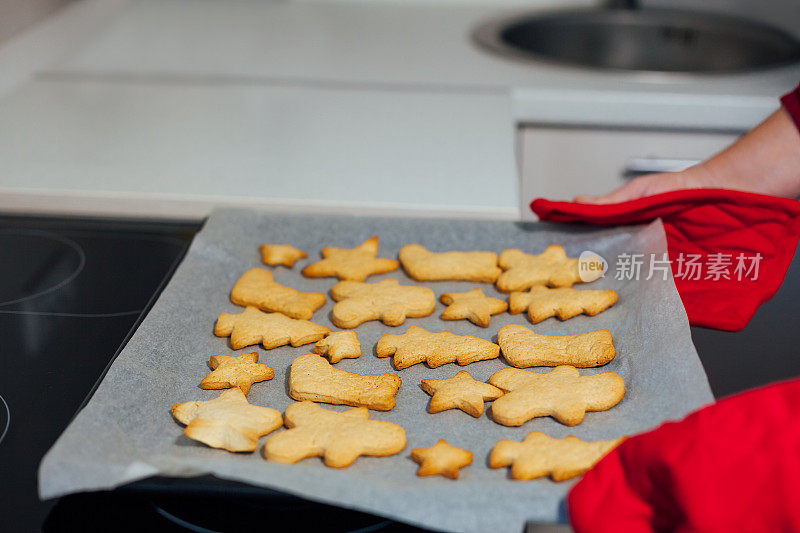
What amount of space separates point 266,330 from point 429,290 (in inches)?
7.9

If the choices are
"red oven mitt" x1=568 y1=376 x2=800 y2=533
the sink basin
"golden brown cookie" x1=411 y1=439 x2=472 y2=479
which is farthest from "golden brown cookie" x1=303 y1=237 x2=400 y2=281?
the sink basin

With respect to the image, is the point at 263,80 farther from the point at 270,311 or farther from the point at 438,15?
the point at 270,311

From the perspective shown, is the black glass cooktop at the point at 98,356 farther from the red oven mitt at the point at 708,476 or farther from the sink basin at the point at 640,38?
the sink basin at the point at 640,38

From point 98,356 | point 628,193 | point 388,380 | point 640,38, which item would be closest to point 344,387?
point 388,380

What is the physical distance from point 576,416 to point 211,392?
346mm

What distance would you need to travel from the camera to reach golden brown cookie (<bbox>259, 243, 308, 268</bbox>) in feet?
3.22

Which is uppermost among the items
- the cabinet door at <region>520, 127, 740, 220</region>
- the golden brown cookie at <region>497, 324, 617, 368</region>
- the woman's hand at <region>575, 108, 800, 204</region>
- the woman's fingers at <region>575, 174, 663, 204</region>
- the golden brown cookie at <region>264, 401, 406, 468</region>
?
the woman's hand at <region>575, 108, 800, 204</region>

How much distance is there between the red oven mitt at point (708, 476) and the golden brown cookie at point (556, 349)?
0.22 meters

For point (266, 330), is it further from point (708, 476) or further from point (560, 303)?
point (708, 476)

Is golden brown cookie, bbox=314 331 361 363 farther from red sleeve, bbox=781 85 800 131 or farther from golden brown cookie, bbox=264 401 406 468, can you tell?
red sleeve, bbox=781 85 800 131

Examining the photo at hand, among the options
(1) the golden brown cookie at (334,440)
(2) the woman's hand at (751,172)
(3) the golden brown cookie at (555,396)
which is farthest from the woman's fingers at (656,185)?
(1) the golden brown cookie at (334,440)

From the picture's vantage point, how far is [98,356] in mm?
812

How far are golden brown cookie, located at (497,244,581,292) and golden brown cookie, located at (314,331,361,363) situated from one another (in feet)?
0.69

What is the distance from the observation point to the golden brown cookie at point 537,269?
3.07 ft
